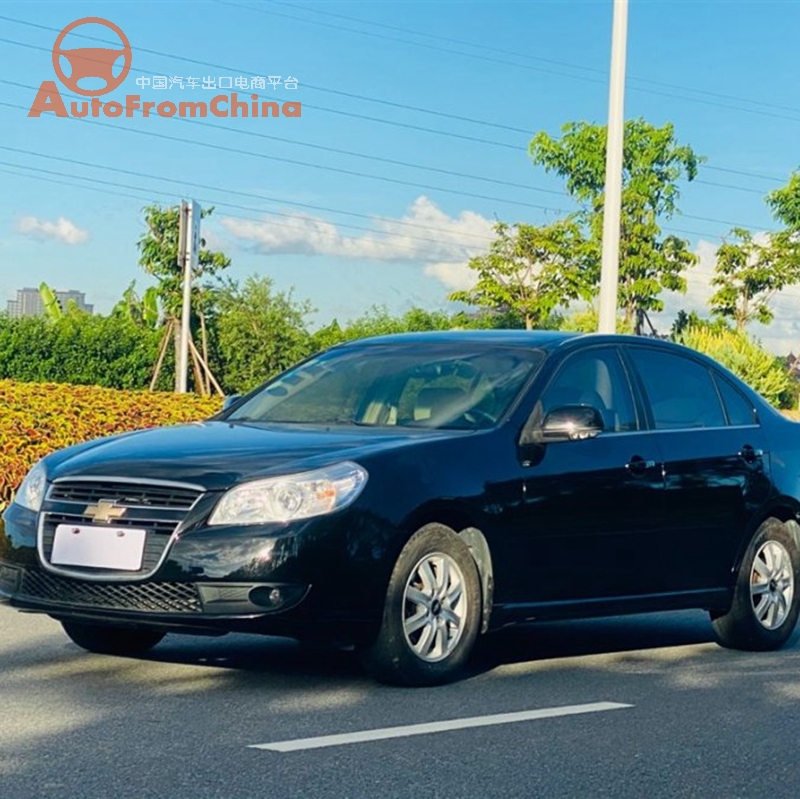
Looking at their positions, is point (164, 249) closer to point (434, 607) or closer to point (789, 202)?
point (789, 202)

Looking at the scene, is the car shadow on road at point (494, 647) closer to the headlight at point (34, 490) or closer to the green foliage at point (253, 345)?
the headlight at point (34, 490)

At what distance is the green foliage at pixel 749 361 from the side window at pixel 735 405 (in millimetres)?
23951

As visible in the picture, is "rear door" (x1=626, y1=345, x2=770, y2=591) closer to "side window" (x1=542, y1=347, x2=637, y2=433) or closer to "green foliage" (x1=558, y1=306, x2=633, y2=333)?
"side window" (x1=542, y1=347, x2=637, y2=433)

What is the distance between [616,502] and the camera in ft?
27.7

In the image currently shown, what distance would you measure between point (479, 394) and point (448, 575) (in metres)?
1.11

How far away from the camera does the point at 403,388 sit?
8547mm

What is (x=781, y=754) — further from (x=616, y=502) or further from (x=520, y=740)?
(x=616, y=502)

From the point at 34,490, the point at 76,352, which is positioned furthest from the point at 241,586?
the point at 76,352

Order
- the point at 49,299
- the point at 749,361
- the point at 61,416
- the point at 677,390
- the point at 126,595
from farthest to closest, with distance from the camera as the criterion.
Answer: the point at 49,299 → the point at 749,361 → the point at 61,416 → the point at 677,390 → the point at 126,595

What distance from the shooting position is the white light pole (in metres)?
20.2

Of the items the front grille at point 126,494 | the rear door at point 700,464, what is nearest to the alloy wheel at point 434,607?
the front grille at point 126,494

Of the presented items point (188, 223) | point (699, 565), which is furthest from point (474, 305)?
point (699, 565)

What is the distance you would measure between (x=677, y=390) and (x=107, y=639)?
10.8 feet

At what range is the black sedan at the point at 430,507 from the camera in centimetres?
710
